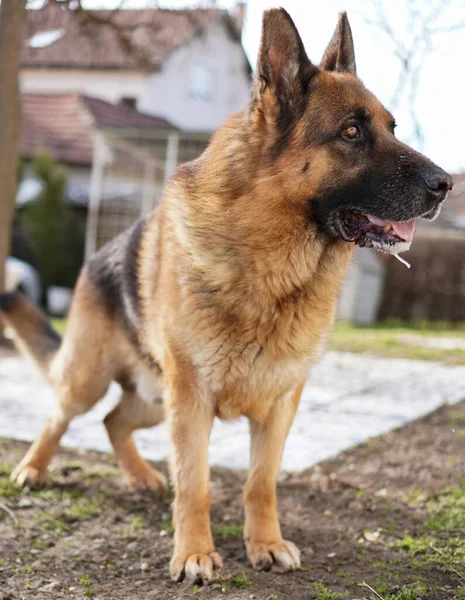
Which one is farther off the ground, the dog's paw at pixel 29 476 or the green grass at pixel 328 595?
the green grass at pixel 328 595

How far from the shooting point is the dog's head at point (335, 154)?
10.2 feet

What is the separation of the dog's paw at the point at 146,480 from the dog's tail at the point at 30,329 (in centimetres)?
100

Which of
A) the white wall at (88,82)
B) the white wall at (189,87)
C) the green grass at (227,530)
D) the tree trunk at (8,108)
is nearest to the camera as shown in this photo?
the green grass at (227,530)

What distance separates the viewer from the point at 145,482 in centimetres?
430

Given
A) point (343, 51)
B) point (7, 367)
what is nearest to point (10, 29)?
point (7, 367)

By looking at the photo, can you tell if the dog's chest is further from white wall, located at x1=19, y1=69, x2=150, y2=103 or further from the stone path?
white wall, located at x1=19, y1=69, x2=150, y2=103

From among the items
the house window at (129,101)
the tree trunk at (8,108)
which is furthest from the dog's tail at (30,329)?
the house window at (129,101)

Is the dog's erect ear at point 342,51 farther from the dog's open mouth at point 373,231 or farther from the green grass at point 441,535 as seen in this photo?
the green grass at point 441,535

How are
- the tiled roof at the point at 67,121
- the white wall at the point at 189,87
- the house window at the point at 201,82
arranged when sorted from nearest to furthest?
the tiled roof at the point at 67,121 → the white wall at the point at 189,87 → the house window at the point at 201,82

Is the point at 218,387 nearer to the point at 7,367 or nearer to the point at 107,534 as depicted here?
the point at 107,534

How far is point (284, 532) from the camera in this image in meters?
3.64

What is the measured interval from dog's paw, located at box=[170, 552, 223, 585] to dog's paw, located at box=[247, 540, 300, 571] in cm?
17

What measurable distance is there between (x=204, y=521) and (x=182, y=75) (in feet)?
94.9

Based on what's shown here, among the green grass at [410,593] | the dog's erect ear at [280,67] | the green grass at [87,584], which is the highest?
the dog's erect ear at [280,67]
